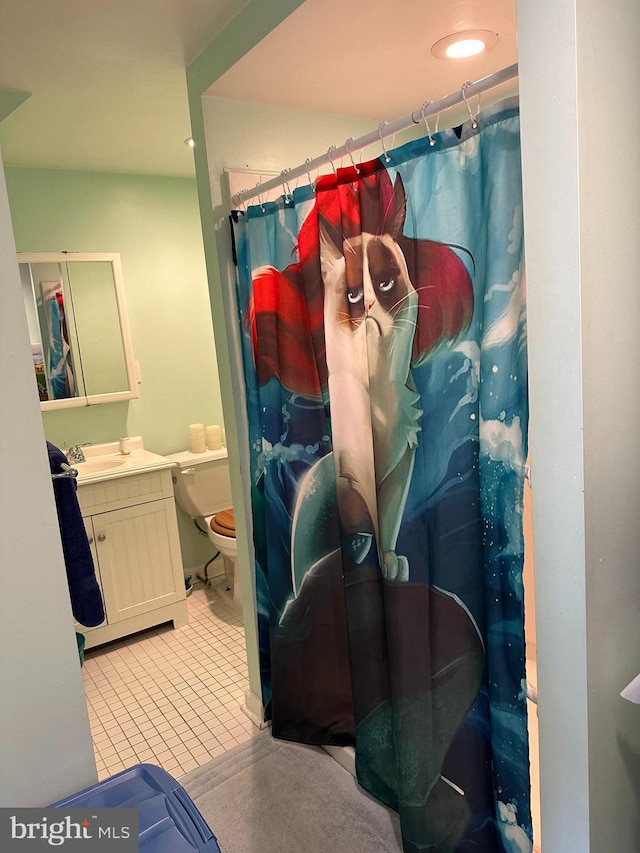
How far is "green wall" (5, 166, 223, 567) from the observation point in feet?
9.77

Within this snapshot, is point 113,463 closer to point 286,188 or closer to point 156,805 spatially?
point 286,188

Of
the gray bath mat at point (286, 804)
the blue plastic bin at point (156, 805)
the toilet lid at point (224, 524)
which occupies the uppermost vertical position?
the blue plastic bin at point (156, 805)

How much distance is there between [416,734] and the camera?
4.99 feet

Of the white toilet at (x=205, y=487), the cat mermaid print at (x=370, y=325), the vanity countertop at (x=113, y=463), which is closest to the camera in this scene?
the cat mermaid print at (x=370, y=325)

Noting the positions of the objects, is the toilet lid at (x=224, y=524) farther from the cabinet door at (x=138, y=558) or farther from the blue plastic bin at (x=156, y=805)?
the blue plastic bin at (x=156, y=805)

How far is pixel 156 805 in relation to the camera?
40.4 inches

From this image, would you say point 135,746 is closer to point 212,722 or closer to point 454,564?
point 212,722

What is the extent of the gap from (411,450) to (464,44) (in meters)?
1.26

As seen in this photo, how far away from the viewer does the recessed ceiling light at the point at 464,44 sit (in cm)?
169

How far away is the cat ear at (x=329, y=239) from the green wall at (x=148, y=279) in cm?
198

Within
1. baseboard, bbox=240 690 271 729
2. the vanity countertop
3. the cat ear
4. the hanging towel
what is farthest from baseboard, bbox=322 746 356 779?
the cat ear

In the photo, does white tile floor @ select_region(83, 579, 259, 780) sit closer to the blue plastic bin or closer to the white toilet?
the white toilet

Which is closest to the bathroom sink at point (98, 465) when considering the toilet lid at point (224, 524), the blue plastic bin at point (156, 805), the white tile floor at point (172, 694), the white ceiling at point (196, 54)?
the toilet lid at point (224, 524)

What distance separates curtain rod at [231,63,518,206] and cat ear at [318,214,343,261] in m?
0.17
